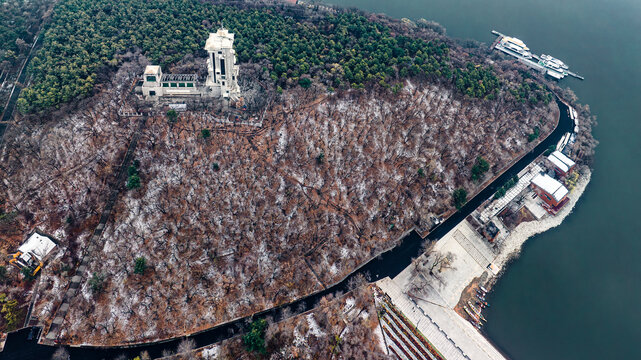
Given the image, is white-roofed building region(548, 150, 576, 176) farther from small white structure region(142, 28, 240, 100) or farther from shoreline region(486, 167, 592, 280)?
small white structure region(142, 28, 240, 100)

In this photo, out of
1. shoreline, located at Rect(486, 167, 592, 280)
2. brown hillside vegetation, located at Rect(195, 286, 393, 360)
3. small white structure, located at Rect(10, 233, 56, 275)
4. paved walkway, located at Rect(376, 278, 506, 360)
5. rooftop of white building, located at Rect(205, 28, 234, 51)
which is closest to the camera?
brown hillside vegetation, located at Rect(195, 286, 393, 360)

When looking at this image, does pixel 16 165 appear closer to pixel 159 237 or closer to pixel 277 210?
pixel 159 237

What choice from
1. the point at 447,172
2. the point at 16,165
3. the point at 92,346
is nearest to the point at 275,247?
the point at 92,346

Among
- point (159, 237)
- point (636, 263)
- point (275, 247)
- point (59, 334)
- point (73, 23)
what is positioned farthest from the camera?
point (73, 23)

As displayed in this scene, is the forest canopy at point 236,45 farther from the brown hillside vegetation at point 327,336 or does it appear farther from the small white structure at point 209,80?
the brown hillside vegetation at point 327,336

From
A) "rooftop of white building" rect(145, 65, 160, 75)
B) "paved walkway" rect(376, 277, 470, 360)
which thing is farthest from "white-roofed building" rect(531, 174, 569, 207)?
"rooftop of white building" rect(145, 65, 160, 75)

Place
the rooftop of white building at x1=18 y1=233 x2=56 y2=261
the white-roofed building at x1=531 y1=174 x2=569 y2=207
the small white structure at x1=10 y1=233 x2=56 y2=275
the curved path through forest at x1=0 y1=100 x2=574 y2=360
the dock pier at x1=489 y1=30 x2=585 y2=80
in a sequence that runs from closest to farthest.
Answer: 1. the curved path through forest at x1=0 y1=100 x2=574 y2=360
2. the small white structure at x1=10 y1=233 x2=56 y2=275
3. the rooftop of white building at x1=18 y1=233 x2=56 y2=261
4. the white-roofed building at x1=531 y1=174 x2=569 y2=207
5. the dock pier at x1=489 y1=30 x2=585 y2=80
